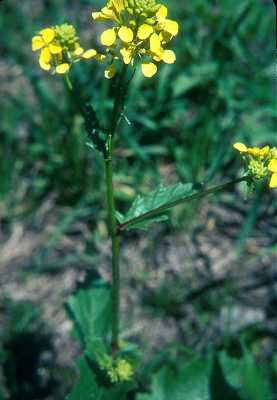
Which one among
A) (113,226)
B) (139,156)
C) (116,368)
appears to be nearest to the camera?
(113,226)

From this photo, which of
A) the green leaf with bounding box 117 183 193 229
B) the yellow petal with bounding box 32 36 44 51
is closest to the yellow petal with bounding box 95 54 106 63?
the yellow petal with bounding box 32 36 44 51

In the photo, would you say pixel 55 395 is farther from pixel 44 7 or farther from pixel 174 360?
pixel 44 7

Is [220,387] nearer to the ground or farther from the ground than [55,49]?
nearer to the ground

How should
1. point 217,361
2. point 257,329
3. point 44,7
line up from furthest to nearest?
1. point 44,7
2. point 257,329
3. point 217,361

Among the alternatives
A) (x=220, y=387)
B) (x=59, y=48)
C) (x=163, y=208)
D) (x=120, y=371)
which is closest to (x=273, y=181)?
(x=163, y=208)

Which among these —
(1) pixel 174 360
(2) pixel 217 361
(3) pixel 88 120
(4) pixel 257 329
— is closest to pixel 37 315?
(1) pixel 174 360

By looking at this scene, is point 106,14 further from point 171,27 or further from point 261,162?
point 261,162

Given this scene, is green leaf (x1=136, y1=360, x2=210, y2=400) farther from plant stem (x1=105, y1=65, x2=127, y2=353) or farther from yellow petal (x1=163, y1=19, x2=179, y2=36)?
yellow petal (x1=163, y1=19, x2=179, y2=36)
